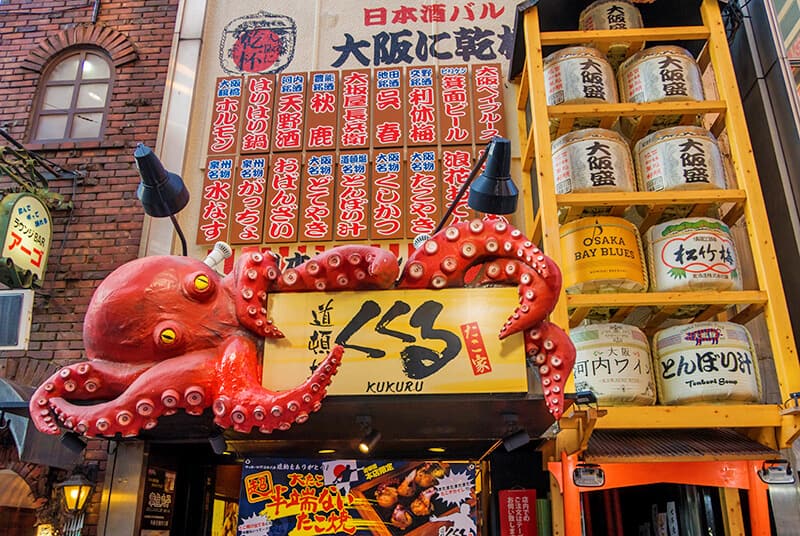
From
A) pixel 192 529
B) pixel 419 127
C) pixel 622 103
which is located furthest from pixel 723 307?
pixel 192 529

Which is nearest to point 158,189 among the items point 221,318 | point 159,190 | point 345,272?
point 159,190

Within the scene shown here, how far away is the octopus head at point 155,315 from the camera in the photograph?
6.14 meters

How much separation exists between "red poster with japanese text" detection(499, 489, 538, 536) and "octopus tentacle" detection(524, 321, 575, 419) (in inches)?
108

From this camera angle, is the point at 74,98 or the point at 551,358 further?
the point at 74,98

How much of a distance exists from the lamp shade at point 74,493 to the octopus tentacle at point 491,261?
476 cm

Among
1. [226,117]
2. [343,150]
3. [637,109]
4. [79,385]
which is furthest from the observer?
[226,117]

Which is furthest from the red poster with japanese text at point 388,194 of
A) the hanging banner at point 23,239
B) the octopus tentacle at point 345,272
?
the hanging banner at point 23,239

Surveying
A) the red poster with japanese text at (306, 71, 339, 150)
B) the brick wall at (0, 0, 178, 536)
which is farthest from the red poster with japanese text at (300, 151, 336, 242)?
the brick wall at (0, 0, 178, 536)

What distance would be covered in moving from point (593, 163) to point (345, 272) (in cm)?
401

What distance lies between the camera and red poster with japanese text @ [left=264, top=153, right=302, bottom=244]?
9.52 metres

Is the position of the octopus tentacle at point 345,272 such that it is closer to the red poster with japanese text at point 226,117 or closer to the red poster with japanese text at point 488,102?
the red poster with japanese text at point 488,102

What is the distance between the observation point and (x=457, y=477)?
7801 mm

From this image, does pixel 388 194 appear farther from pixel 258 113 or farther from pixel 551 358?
pixel 551 358

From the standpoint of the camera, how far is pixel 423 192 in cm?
960
